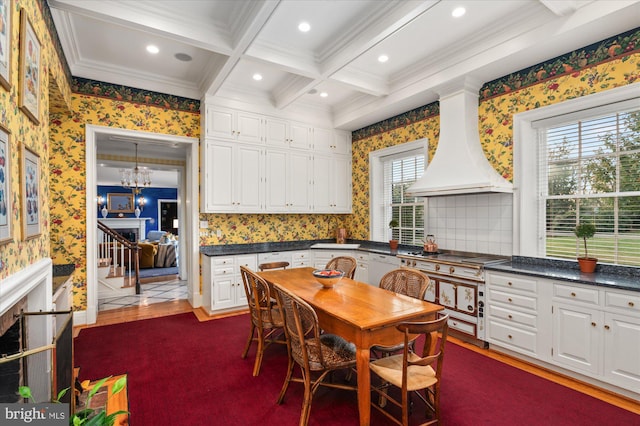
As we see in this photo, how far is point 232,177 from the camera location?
4.68m

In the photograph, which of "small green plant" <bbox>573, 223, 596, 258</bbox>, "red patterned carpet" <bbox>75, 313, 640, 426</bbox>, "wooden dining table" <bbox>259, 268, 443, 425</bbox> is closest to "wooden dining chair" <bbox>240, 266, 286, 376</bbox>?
"red patterned carpet" <bbox>75, 313, 640, 426</bbox>

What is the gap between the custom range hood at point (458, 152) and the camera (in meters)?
3.44

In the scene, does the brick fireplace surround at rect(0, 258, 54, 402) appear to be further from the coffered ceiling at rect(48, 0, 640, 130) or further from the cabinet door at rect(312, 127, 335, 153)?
the cabinet door at rect(312, 127, 335, 153)

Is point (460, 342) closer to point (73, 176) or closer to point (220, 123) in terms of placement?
point (220, 123)

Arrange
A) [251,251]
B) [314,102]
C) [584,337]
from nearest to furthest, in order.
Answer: [584,337] < [251,251] < [314,102]

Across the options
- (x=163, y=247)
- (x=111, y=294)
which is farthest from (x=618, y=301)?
(x=163, y=247)

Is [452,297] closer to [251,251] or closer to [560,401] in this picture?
[560,401]

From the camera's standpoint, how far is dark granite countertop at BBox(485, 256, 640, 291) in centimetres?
249

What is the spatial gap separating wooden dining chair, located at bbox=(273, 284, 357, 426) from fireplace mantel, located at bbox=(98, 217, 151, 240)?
11001mm

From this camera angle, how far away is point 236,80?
14.5ft

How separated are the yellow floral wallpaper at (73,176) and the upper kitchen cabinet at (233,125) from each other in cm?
111

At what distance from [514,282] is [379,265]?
1.88m

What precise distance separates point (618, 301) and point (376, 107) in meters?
3.39

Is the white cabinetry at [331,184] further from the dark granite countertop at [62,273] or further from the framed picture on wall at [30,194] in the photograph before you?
the framed picture on wall at [30,194]
